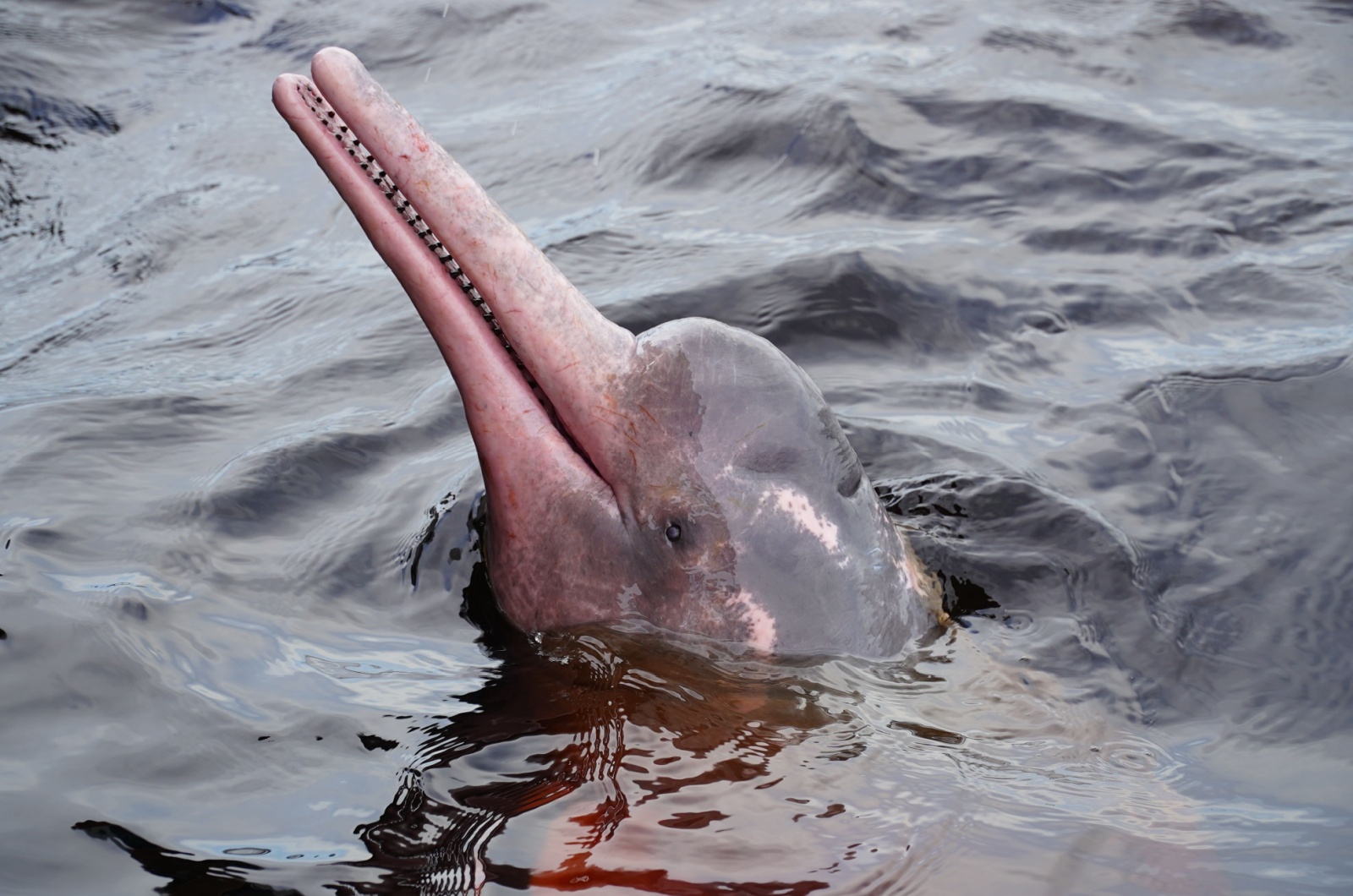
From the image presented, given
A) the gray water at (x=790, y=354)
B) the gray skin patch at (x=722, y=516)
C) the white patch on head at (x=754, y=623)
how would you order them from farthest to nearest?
the white patch on head at (x=754, y=623)
the gray skin patch at (x=722, y=516)
the gray water at (x=790, y=354)

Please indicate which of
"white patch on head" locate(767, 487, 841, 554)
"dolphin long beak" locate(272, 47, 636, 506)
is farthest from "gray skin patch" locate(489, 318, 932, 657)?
"dolphin long beak" locate(272, 47, 636, 506)

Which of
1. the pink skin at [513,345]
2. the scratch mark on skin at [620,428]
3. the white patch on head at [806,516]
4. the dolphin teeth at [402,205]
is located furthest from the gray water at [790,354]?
the dolphin teeth at [402,205]

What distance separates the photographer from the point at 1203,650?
19.0ft

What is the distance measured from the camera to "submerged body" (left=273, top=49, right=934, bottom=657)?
4.75 m

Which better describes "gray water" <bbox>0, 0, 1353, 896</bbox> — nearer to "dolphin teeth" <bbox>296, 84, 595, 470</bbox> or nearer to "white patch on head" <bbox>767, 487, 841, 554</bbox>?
"white patch on head" <bbox>767, 487, 841, 554</bbox>

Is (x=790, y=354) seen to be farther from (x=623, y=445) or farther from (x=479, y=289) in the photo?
(x=479, y=289)

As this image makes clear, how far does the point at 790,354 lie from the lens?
318 inches

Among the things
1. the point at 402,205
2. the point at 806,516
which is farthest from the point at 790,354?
the point at 402,205

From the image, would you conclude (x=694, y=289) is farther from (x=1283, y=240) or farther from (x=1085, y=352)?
(x=1283, y=240)

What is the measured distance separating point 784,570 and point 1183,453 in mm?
3168

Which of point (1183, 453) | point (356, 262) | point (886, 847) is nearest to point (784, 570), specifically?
point (886, 847)

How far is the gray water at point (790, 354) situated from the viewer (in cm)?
419

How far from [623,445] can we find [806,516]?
0.73 m

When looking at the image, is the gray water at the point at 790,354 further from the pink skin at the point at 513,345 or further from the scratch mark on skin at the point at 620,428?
the scratch mark on skin at the point at 620,428
